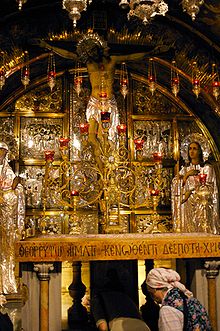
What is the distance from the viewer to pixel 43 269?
496cm

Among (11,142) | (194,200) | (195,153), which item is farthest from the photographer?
(11,142)

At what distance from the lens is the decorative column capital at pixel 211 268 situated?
5.23m

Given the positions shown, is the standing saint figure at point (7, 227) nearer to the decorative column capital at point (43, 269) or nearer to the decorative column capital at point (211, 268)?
the decorative column capital at point (43, 269)

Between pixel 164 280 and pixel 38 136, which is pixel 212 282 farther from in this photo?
pixel 38 136

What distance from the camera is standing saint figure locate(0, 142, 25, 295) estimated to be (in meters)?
6.91

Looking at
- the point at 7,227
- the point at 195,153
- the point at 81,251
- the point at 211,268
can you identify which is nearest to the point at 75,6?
the point at 81,251

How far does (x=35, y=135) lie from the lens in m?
9.80

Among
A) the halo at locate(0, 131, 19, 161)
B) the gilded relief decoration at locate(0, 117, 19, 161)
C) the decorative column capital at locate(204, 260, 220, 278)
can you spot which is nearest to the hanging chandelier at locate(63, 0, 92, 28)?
the decorative column capital at locate(204, 260, 220, 278)

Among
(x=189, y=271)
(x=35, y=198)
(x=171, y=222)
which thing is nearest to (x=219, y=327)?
(x=189, y=271)

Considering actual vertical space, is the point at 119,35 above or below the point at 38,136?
above

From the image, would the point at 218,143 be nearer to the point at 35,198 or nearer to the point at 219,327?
the point at 35,198

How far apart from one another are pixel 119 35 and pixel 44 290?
5588 millimetres

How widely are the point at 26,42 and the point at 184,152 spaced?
3.53 m

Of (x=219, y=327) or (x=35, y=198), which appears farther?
(x=35, y=198)
